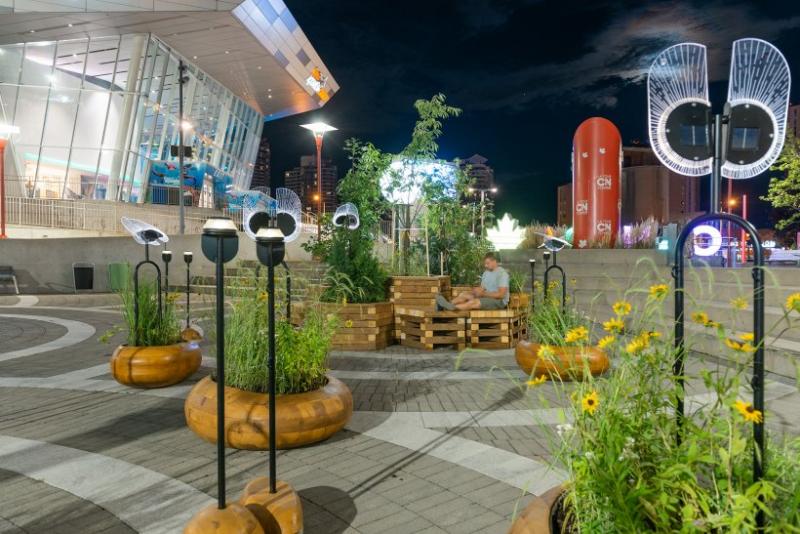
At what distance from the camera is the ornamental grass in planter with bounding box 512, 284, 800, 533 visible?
5.63 ft

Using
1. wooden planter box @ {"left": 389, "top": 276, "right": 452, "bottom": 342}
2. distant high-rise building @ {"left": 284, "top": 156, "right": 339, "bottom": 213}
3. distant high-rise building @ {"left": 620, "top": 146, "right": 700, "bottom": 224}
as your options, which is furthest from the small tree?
distant high-rise building @ {"left": 284, "top": 156, "right": 339, "bottom": 213}

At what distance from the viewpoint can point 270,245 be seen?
2.95m

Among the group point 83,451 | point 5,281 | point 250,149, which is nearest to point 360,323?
point 83,451

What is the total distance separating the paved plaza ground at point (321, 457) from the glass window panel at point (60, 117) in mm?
27181

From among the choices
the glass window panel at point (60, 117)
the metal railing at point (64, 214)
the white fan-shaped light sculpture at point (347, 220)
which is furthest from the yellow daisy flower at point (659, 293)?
the glass window panel at point (60, 117)

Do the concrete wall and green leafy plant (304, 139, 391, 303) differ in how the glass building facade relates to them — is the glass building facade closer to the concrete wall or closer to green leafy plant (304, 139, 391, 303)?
the concrete wall

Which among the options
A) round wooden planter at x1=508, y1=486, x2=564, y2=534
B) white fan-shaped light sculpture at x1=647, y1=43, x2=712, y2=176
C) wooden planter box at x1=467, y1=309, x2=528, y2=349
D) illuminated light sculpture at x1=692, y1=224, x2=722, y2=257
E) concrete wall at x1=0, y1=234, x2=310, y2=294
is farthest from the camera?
concrete wall at x1=0, y1=234, x2=310, y2=294

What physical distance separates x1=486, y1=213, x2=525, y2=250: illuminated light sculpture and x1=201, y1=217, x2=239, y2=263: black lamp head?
1533 centimetres

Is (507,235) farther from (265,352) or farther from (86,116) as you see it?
(86,116)

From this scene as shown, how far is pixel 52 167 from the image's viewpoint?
28750 millimetres

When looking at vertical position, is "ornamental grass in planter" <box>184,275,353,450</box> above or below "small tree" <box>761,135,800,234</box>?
below

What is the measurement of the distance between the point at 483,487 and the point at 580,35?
43.7 metres

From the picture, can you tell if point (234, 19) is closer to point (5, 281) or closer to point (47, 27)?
point (47, 27)

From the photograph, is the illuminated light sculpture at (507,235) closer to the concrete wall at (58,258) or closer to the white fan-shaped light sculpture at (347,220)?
the concrete wall at (58,258)
